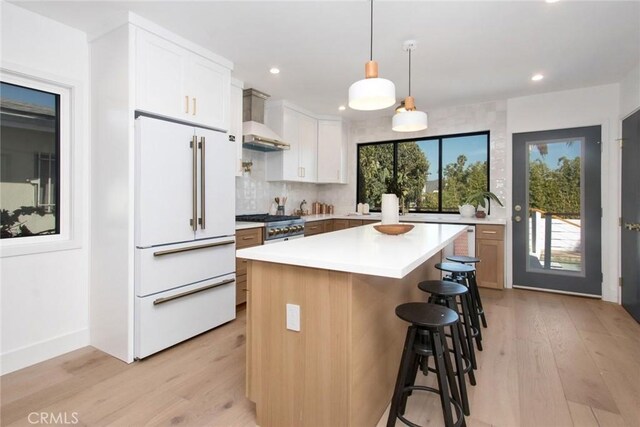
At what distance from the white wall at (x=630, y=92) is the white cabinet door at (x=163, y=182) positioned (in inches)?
169

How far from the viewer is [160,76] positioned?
2553mm

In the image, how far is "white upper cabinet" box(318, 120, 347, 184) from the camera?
5184mm

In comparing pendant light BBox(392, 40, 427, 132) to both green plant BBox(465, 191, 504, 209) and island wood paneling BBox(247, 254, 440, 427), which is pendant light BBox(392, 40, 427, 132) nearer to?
island wood paneling BBox(247, 254, 440, 427)

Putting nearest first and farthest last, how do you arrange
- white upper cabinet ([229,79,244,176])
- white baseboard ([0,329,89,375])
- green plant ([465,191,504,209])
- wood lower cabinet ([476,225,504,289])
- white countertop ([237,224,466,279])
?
white countertop ([237,224,466,279]) → white baseboard ([0,329,89,375]) → white upper cabinet ([229,79,244,176]) → wood lower cabinet ([476,225,504,289]) → green plant ([465,191,504,209])

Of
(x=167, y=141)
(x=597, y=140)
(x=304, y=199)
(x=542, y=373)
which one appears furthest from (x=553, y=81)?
(x=167, y=141)

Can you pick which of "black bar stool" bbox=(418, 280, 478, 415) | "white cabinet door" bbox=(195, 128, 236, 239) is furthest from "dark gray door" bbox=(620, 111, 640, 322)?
"white cabinet door" bbox=(195, 128, 236, 239)

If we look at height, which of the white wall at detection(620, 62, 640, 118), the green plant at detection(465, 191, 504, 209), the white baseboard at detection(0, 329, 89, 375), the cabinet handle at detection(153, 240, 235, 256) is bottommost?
the white baseboard at detection(0, 329, 89, 375)

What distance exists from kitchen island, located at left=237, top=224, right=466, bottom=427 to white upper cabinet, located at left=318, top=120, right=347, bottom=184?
348 cm

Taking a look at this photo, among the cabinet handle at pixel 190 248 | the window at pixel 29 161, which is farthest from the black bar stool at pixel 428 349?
the window at pixel 29 161

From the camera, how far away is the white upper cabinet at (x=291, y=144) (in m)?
4.50

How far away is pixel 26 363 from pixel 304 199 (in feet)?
12.9

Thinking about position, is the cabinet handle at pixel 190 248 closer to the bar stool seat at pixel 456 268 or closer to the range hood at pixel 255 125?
the range hood at pixel 255 125

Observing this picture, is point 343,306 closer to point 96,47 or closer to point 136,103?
point 136,103

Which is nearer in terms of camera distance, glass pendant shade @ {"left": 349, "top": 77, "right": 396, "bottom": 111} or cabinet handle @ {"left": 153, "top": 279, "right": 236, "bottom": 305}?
glass pendant shade @ {"left": 349, "top": 77, "right": 396, "bottom": 111}
